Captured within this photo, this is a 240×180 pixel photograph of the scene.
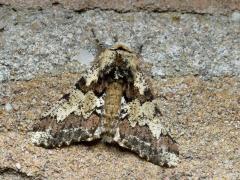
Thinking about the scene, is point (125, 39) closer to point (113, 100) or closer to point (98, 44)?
point (98, 44)

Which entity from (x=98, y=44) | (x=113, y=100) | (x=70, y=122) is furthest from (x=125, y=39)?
Answer: (x=70, y=122)

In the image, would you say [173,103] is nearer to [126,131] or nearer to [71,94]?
[126,131]

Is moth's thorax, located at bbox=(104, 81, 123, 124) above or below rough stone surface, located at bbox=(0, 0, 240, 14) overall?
below

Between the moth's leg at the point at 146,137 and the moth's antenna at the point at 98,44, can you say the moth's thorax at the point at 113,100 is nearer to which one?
the moth's leg at the point at 146,137

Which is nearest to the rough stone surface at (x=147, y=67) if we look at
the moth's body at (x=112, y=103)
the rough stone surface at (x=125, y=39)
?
the rough stone surface at (x=125, y=39)

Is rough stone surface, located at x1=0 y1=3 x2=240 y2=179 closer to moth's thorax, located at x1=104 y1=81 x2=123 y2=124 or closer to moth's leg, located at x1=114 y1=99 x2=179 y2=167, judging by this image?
moth's leg, located at x1=114 y1=99 x2=179 y2=167

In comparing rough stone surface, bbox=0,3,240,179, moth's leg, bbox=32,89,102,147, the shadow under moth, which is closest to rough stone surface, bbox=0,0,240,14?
A: rough stone surface, bbox=0,3,240,179

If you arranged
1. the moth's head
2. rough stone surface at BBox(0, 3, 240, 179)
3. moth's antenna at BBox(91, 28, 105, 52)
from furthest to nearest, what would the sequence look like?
1. the moth's head
2. moth's antenna at BBox(91, 28, 105, 52)
3. rough stone surface at BBox(0, 3, 240, 179)
